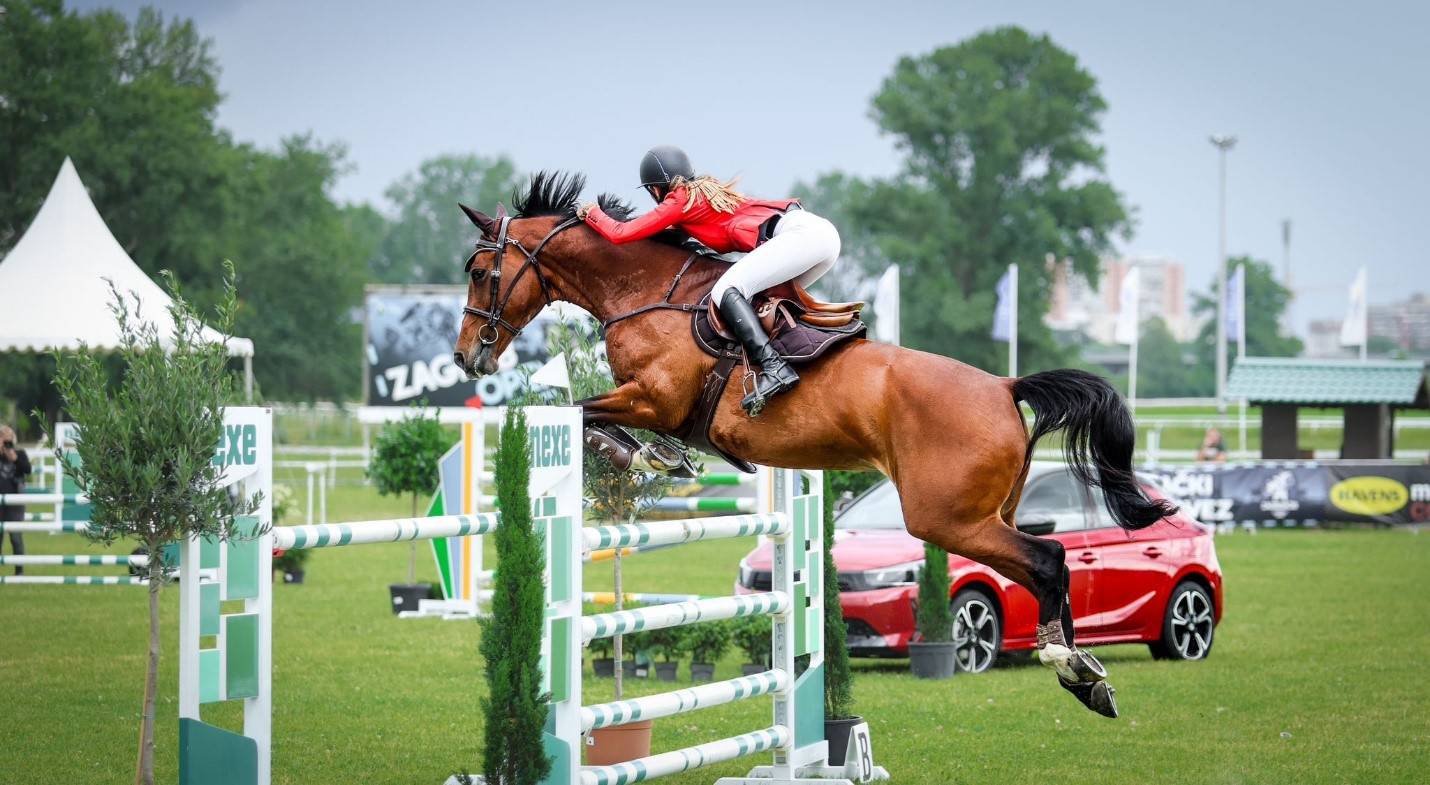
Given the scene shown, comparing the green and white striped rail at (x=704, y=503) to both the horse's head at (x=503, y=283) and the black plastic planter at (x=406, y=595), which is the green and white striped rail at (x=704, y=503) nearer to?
the horse's head at (x=503, y=283)

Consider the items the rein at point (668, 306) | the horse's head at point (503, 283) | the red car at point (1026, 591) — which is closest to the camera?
the rein at point (668, 306)

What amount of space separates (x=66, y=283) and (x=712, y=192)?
1293 cm

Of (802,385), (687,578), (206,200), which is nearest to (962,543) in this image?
(802,385)

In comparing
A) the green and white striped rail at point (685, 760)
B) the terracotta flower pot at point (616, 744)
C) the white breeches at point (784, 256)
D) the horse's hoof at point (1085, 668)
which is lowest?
the terracotta flower pot at point (616, 744)

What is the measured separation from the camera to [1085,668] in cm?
564

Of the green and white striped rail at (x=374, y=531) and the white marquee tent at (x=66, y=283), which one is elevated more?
the white marquee tent at (x=66, y=283)

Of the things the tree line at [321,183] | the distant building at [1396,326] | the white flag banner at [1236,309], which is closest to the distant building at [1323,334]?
the distant building at [1396,326]

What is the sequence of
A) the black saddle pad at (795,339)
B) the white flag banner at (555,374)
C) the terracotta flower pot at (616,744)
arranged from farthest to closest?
the white flag banner at (555,374)
the terracotta flower pot at (616,744)
the black saddle pad at (795,339)

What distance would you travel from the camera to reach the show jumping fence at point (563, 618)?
15.9 feet

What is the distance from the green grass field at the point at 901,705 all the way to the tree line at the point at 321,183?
102ft

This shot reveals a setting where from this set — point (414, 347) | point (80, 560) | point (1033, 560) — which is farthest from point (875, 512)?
point (414, 347)

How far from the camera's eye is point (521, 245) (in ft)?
21.7

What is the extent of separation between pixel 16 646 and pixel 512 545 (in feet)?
26.9

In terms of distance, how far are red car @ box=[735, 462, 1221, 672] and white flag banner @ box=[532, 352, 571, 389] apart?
322 cm
